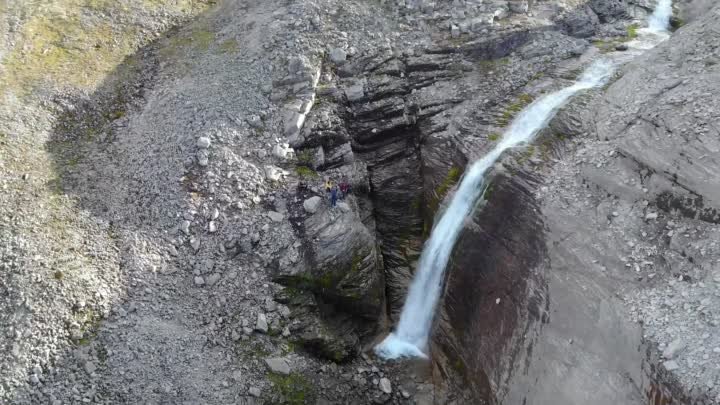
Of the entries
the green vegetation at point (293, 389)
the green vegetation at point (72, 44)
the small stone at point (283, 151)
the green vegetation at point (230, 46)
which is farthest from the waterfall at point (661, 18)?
the green vegetation at point (293, 389)

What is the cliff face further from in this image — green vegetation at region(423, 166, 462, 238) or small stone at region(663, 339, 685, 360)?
green vegetation at region(423, 166, 462, 238)

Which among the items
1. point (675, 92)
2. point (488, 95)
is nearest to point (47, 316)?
point (488, 95)

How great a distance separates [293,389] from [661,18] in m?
31.8

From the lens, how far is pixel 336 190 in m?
25.3

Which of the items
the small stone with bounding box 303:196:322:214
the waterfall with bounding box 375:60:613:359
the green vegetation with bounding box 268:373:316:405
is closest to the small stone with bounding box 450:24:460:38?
the waterfall with bounding box 375:60:613:359

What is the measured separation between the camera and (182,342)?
21125mm

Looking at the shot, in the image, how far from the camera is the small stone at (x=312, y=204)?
81.4 feet

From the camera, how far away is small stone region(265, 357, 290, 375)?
21719mm

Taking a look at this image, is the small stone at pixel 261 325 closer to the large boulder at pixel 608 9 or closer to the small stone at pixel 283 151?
the small stone at pixel 283 151

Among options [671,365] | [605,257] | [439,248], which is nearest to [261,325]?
[439,248]

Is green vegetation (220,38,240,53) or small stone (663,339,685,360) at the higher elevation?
green vegetation (220,38,240,53)

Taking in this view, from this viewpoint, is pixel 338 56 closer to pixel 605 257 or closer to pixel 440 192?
pixel 440 192

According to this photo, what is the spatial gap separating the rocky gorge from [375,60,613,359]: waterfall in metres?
0.52

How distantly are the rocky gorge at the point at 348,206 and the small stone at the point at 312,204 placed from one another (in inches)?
4.8
